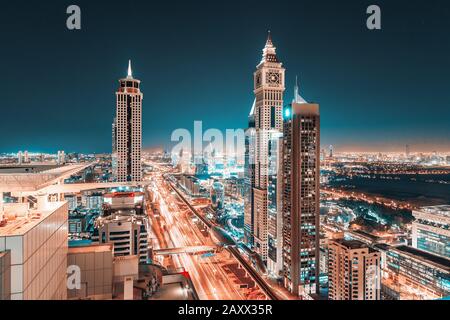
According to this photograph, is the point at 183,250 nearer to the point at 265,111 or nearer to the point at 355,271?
the point at 355,271

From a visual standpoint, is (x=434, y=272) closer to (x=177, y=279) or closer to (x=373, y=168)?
(x=177, y=279)

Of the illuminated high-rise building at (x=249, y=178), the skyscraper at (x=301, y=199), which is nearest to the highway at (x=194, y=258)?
the illuminated high-rise building at (x=249, y=178)

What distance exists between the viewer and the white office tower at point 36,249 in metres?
1.45

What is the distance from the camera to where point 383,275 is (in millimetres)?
9445

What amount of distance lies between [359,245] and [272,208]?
4.51 meters

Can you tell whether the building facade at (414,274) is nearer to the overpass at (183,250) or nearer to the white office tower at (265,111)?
the white office tower at (265,111)

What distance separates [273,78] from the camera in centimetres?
1380

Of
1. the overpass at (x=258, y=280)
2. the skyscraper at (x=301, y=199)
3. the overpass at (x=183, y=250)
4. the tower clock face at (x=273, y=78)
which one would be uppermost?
the tower clock face at (x=273, y=78)

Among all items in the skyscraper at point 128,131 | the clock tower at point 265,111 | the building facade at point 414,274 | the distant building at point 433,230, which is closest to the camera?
the building facade at point 414,274

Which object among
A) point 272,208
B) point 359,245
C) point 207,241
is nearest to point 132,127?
point 207,241

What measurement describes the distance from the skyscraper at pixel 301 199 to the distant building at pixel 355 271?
4.93ft

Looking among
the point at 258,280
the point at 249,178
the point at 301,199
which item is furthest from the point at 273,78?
the point at 258,280

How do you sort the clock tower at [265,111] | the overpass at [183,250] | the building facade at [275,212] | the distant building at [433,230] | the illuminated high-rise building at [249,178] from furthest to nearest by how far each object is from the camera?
the illuminated high-rise building at [249,178] → the clock tower at [265,111] → the distant building at [433,230] → the building facade at [275,212] → the overpass at [183,250]

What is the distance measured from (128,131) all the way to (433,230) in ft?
47.6
